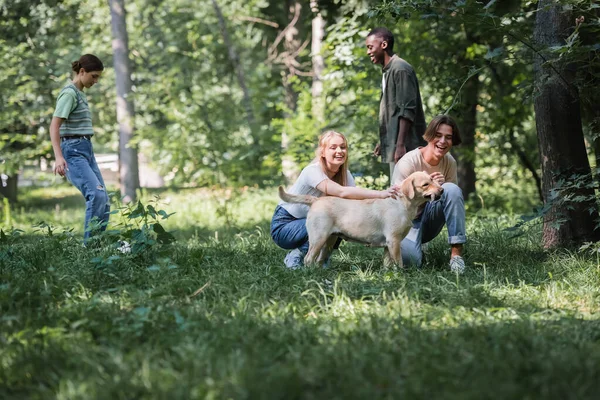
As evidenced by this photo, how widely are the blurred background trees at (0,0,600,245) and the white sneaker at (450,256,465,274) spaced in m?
0.95

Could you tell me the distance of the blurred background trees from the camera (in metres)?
6.41

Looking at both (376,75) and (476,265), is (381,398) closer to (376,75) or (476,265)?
(476,265)

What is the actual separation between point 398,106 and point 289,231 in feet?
5.79

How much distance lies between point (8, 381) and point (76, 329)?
28.5 inches

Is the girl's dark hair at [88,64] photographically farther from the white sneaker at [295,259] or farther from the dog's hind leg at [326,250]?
the dog's hind leg at [326,250]

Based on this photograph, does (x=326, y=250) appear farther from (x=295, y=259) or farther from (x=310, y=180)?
(x=310, y=180)

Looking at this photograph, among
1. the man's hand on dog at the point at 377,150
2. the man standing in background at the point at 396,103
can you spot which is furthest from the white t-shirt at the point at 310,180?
the man's hand on dog at the point at 377,150

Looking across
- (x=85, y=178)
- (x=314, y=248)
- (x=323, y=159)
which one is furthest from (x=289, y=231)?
(x=85, y=178)

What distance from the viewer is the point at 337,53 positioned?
10469 mm

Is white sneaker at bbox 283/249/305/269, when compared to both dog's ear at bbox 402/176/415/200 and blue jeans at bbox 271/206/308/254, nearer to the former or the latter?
blue jeans at bbox 271/206/308/254

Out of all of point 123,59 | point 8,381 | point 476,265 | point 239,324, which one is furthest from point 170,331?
point 123,59

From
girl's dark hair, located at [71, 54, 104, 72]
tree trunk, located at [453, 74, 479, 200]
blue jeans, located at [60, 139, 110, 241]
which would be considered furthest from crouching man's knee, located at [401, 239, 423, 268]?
tree trunk, located at [453, 74, 479, 200]

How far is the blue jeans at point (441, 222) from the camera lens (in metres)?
6.10

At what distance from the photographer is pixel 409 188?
5.80 metres
